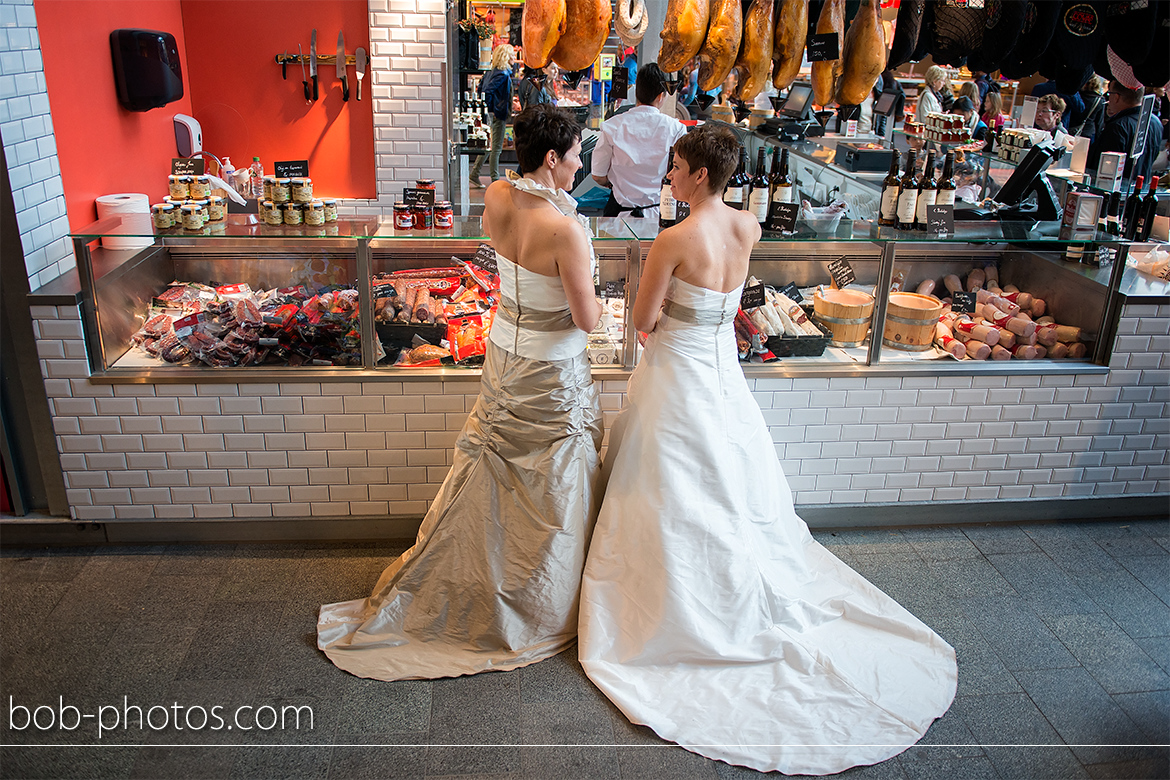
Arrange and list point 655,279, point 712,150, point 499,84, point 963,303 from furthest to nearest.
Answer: point 499,84, point 963,303, point 655,279, point 712,150

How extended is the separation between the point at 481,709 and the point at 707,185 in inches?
79.8

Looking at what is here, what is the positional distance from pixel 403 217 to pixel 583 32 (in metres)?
1.05

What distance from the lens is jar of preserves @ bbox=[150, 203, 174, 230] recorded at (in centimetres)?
355

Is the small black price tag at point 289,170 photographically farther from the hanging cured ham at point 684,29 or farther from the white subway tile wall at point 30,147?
the hanging cured ham at point 684,29

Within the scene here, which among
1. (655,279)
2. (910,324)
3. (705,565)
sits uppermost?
(655,279)

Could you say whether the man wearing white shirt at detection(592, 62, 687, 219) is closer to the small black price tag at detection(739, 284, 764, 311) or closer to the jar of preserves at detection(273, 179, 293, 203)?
the small black price tag at detection(739, 284, 764, 311)

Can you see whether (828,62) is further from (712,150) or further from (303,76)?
(303,76)

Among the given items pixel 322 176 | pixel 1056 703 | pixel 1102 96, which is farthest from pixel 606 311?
pixel 1102 96

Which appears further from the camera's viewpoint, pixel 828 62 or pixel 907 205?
pixel 907 205

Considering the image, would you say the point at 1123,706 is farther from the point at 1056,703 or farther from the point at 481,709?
the point at 481,709

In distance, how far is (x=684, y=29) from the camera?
3467 millimetres

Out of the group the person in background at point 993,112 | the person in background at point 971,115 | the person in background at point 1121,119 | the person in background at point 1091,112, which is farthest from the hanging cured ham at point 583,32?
the person in background at point 993,112

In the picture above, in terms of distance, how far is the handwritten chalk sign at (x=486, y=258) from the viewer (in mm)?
3545

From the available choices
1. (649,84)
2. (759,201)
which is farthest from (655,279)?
(649,84)
